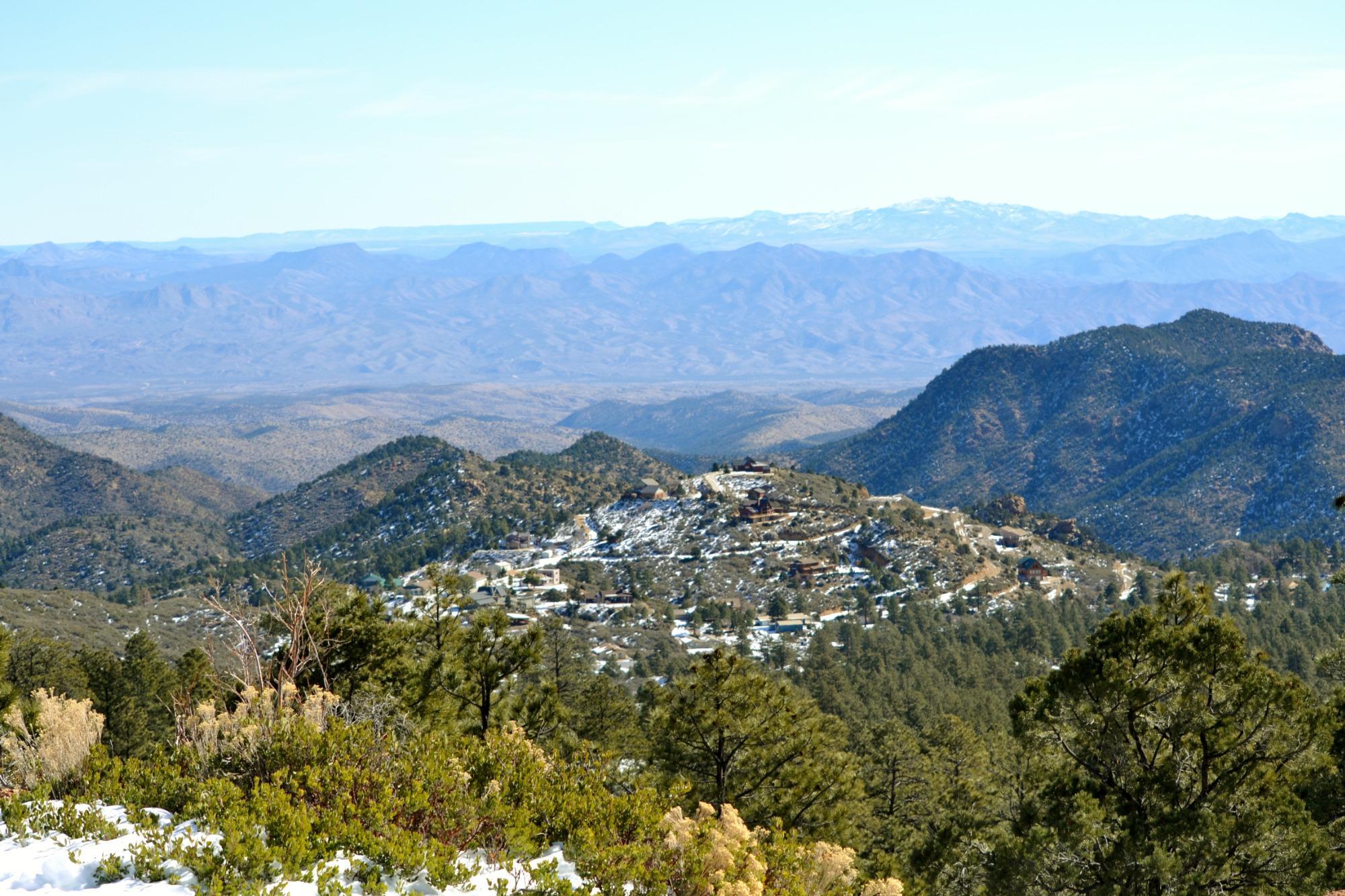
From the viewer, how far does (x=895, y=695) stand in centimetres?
7712

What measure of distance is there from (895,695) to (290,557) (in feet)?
277

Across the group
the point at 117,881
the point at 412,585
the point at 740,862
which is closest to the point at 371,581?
the point at 412,585

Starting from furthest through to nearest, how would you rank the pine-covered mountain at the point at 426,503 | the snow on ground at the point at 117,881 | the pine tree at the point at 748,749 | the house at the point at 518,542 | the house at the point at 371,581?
the pine-covered mountain at the point at 426,503 → the house at the point at 518,542 → the house at the point at 371,581 → the pine tree at the point at 748,749 → the snow on ground at the point at 117,881

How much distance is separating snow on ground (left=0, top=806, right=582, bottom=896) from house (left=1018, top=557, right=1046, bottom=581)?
103644 mm

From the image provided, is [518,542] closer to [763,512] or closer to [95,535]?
[763,512]

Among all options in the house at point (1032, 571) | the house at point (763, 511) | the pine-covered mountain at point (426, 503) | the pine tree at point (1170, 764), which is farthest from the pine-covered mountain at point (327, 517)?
the pine tree at point (1170, 764)

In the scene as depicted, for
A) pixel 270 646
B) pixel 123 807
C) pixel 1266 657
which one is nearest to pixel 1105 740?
pixel 1266 657

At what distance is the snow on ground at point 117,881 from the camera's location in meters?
14.9

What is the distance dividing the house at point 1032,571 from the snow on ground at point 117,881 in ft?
340

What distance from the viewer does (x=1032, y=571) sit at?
11450 centimetres

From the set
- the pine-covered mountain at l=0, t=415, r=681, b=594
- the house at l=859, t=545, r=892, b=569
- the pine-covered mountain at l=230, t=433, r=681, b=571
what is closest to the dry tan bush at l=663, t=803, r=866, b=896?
the house at l=859, t=545, r=892, b=569

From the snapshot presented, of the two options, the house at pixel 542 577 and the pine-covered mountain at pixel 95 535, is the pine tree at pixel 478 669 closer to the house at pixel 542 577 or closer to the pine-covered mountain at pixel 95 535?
the house at pixel 542 577

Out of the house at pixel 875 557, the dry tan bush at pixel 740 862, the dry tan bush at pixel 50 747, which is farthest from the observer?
the house at pixel 875 557

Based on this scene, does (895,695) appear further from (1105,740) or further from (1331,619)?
(1105,740)
